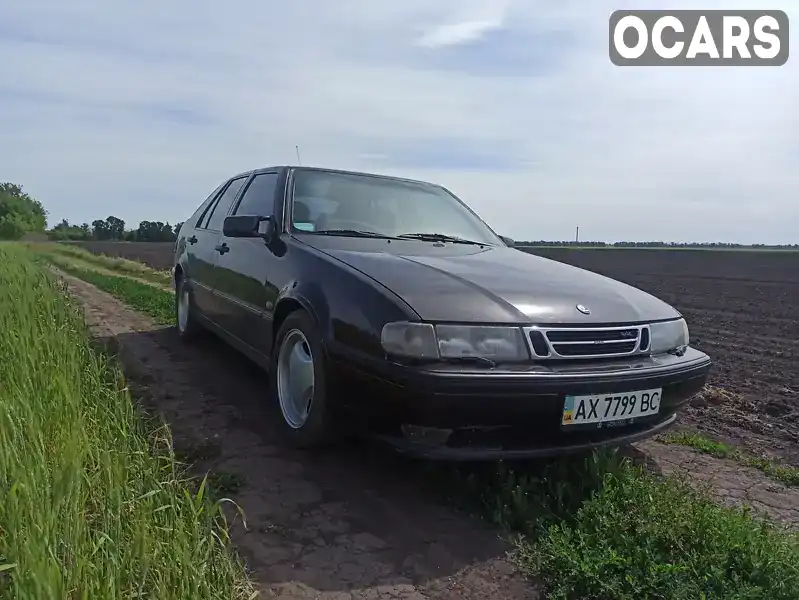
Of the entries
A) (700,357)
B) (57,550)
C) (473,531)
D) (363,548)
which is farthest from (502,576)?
(700,357)

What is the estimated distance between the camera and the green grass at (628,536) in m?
1.99

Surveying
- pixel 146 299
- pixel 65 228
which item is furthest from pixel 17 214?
pixel 146 299

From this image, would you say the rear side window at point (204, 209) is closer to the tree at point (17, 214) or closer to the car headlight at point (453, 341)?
the car headlight at point (453, 341)

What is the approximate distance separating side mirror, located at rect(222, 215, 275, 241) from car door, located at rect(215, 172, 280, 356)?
0.08 metres

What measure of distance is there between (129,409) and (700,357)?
108 inches

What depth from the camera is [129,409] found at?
275 centimetres

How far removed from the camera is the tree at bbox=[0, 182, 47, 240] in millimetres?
73625

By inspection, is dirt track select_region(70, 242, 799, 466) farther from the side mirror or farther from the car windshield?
the side mirror

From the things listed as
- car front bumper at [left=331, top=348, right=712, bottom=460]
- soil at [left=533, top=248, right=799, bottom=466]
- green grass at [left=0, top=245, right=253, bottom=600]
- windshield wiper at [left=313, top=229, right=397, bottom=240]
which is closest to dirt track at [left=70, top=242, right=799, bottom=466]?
soil at [left=533, top=248, right=799, bottom=466]

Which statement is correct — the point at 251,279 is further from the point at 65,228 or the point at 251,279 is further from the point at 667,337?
the point at 65,228

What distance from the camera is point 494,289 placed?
2.71m

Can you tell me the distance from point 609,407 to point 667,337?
0.61 metres

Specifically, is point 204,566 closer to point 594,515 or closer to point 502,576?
point 502,576

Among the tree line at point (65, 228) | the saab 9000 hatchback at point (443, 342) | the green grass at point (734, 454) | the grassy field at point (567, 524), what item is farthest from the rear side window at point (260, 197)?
the tree line at point (65, 228)
